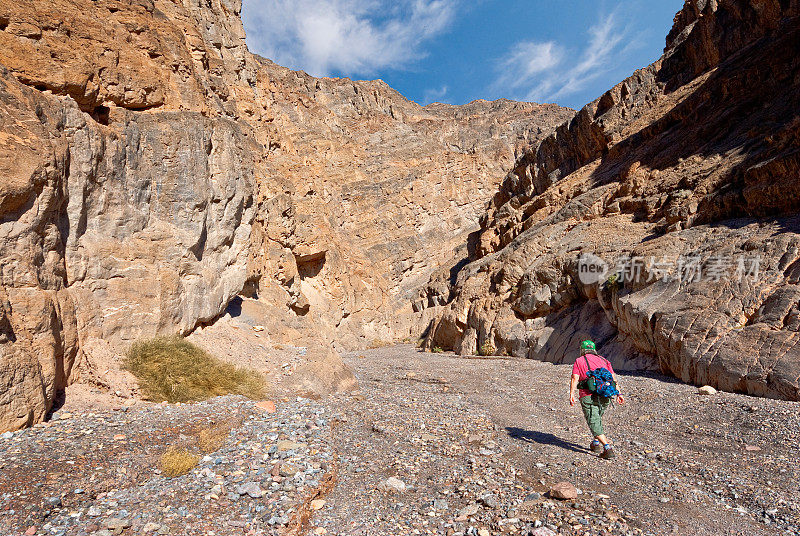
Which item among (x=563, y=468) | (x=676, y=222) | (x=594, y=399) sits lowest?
(x=563, y=468)

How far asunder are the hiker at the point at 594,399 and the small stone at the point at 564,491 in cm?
147

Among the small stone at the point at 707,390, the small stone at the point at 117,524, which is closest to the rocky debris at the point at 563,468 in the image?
the small stone at the point at 707,390

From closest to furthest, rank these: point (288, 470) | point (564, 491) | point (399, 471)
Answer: point (564, 491)
point (288, 470)
point (399, 471)

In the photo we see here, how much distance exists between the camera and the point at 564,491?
4.98 meters

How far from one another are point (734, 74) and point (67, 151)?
98.9ft

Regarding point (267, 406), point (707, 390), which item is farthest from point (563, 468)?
point (267, 406)

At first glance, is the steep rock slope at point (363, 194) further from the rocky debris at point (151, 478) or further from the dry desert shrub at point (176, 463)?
the dry desert shrub at point (176, 463)

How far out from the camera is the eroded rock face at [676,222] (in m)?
10.7

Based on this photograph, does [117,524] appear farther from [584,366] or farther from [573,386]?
[584,366]

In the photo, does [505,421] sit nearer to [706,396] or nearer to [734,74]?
[706,396]

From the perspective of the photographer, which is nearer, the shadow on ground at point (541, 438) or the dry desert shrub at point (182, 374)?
the shadow on ground at point (541, 438)

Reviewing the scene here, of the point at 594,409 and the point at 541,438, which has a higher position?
the point at 594,409

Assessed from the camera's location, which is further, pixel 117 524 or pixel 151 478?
pixel 151 478

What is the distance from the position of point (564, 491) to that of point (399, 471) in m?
2.31
